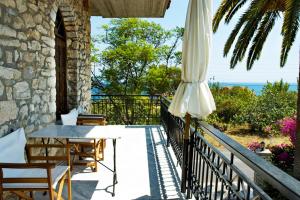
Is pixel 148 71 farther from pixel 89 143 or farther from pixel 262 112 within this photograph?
pixel 89 143

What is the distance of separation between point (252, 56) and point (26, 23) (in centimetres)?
422

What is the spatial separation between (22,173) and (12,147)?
25 cm

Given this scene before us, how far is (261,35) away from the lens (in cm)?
511

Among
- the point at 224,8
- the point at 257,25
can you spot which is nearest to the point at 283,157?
the point at 257,25

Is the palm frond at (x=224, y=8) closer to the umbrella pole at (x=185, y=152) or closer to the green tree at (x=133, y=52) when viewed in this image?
the umbrella pole at (x=185, y=152)

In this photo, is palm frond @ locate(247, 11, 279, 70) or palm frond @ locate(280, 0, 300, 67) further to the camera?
palm frond @ locate(247, 11, 279, 70)

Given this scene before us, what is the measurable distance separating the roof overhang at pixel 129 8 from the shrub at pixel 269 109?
Result: 267 inches

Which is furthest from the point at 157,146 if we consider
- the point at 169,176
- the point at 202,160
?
the point at 202,160

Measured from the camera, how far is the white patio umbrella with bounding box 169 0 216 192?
2354 millimetres

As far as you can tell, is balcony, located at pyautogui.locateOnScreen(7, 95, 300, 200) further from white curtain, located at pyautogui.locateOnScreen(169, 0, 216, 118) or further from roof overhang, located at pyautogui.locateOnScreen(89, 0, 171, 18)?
roof overhang, located at pyautogui.locateOnScreen(89, 0, 171, 18)

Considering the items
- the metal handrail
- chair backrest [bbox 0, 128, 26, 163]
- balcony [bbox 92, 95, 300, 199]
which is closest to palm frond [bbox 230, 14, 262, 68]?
balcony [bbox 92, 95, 300, 199]

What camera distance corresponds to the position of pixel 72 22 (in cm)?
470

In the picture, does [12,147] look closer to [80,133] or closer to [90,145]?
[80,133]

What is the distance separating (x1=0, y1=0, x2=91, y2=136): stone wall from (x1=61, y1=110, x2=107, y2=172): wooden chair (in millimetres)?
401
